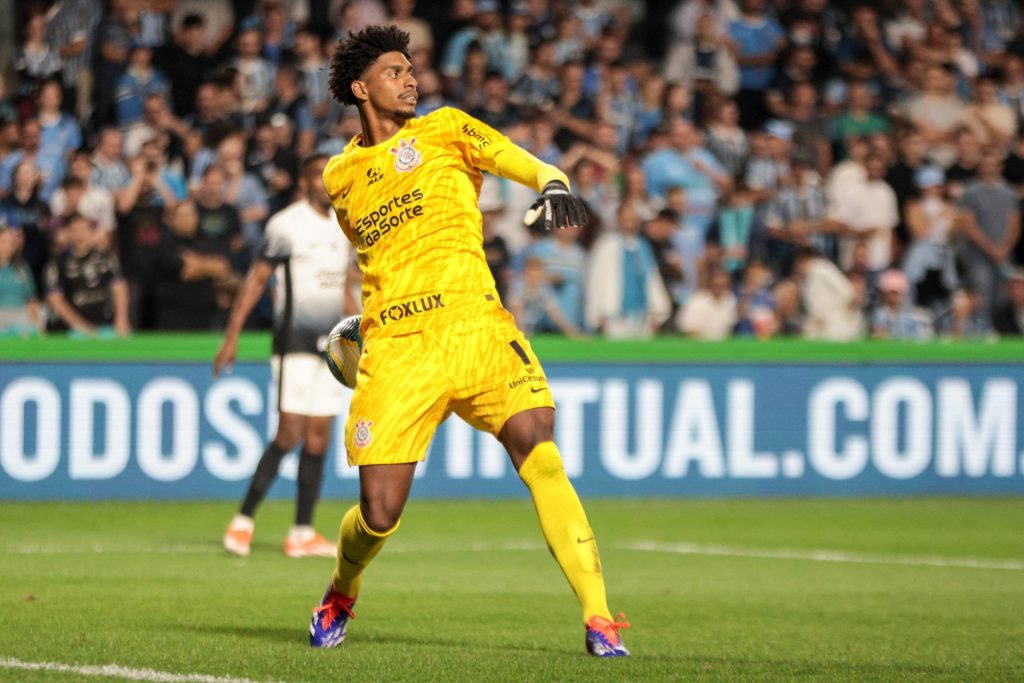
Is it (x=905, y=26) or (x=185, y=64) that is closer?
(x=185, y=64)

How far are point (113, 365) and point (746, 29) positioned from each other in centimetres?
890

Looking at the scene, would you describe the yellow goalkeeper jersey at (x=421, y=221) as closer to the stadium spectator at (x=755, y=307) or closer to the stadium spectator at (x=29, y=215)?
the stadium spectator at (x=29, y=215)

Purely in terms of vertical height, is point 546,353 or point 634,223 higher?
point 634,223

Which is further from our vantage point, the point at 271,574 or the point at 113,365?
the point at 113,365

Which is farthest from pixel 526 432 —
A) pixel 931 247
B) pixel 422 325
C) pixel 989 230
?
pixel 989 230

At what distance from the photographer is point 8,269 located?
A: 49.2ft

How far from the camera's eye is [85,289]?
15055 millimetres

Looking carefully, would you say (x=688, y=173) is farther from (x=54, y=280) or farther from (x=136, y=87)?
(x=54, y=280)

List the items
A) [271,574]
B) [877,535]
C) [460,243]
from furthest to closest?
1. [877,535]
2. [271,574]
3. [460,243]

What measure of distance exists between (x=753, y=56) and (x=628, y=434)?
6.23 metres

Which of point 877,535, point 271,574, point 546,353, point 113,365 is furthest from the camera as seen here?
point 546,353

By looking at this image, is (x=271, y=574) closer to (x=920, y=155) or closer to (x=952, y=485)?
(x=952, y=485)

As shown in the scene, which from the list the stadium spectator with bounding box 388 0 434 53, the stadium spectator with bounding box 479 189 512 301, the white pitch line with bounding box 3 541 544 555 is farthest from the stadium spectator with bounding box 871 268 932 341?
the white pitch line with bounding box 3 541 544 555

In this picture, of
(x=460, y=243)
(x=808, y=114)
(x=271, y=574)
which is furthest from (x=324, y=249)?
(x=808, y=114)
